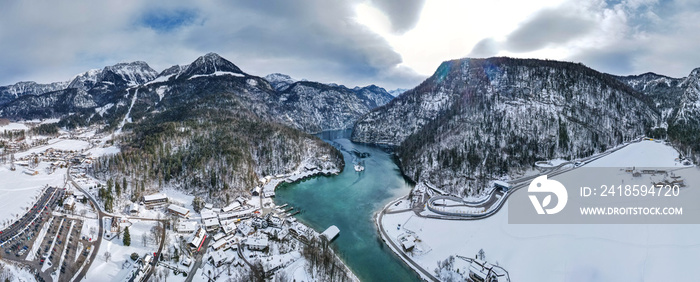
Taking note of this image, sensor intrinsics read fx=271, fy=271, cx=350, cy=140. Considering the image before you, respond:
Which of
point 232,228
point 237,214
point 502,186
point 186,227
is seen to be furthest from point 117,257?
point 502,186

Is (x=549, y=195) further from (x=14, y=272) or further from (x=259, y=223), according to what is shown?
(x=14, y=272)

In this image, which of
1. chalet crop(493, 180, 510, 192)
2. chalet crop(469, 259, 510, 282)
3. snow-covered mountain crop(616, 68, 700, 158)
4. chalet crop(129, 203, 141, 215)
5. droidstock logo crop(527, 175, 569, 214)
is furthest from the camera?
snow-covered mountain crop(616, 68, 700, 158)

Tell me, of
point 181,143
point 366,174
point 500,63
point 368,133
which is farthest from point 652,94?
point 181,143

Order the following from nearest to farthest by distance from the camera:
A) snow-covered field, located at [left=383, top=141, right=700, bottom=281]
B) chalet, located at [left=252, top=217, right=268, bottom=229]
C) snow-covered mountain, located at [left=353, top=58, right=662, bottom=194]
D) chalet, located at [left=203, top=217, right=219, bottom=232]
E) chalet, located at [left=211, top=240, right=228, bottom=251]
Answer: snow-covered field, located at [left=383, top=141, right=700, bottom=281]
chalet, located at [left=211, top=240, right=228, bottom=251]
chalet, located at [left=203, top=217, right=219, bottom=232]
chalet, located at [left=252, top=217, right=268, bottom=229]
snow-covered mountain, located at [left=353, top=58, right=662, bottom=194]

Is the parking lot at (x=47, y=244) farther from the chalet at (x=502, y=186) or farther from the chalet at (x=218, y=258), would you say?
the chalet at (x=502, y=186)

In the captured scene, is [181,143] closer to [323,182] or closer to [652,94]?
[323,182]

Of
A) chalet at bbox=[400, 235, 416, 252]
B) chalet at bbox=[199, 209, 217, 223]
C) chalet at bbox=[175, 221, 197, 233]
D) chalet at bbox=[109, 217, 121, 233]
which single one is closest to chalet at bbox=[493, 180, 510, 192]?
chalet at bbox=[400, 235, 416, 252]

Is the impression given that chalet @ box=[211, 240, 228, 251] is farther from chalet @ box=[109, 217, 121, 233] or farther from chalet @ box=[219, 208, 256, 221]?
chalet @ box=[109, 217, 121, 233]
